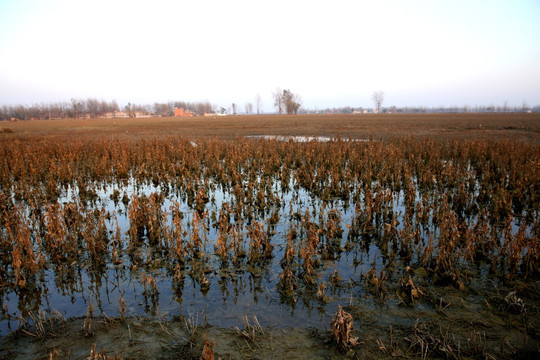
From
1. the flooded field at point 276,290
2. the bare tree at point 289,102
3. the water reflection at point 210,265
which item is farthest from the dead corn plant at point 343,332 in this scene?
the bare tree at point 289,102

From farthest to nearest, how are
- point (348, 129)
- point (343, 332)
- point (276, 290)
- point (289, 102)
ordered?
point (289, 102) → point (348, 129) → point (276, 290) → point (343, 332)

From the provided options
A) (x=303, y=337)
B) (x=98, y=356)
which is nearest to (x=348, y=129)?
(x=303, y=337)

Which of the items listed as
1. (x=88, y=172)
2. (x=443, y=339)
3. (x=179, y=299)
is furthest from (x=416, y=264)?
(x=88, y=172)

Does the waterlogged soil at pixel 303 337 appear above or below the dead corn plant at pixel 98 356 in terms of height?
below

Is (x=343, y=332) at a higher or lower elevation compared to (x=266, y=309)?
higher

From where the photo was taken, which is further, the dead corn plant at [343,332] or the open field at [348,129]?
the open field at [348,129]

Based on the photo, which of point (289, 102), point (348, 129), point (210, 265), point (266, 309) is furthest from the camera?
point (289, 102)

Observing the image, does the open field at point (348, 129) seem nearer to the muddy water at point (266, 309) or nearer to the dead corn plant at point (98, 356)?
the muddy water at point (266, 309)

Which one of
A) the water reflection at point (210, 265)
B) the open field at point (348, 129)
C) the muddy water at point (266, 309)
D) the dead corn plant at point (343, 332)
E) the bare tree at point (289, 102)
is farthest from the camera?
the bare tree at point (289, 102)

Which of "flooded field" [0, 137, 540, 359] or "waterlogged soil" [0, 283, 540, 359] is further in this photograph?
"flooded field" [0, 137, 540, 359]

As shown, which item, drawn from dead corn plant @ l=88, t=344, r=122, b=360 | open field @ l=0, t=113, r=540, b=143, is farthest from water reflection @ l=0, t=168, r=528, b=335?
open field @ l=0, t=113, r=540, b=143

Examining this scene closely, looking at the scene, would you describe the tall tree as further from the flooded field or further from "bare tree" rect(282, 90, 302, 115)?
the flooded field

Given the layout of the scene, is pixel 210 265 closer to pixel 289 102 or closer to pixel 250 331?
pixel 250 331

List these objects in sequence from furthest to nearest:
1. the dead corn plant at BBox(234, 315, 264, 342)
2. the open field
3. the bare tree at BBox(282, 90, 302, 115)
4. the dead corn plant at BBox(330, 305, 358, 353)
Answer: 1. the bare tree at BBox(282, 90, 302, 115)
2. the open field
3. the dead corn plant at BBox(234, 315, 264, 342)
4. the dead corn plant at BBox(330, 305, 358, 353)
